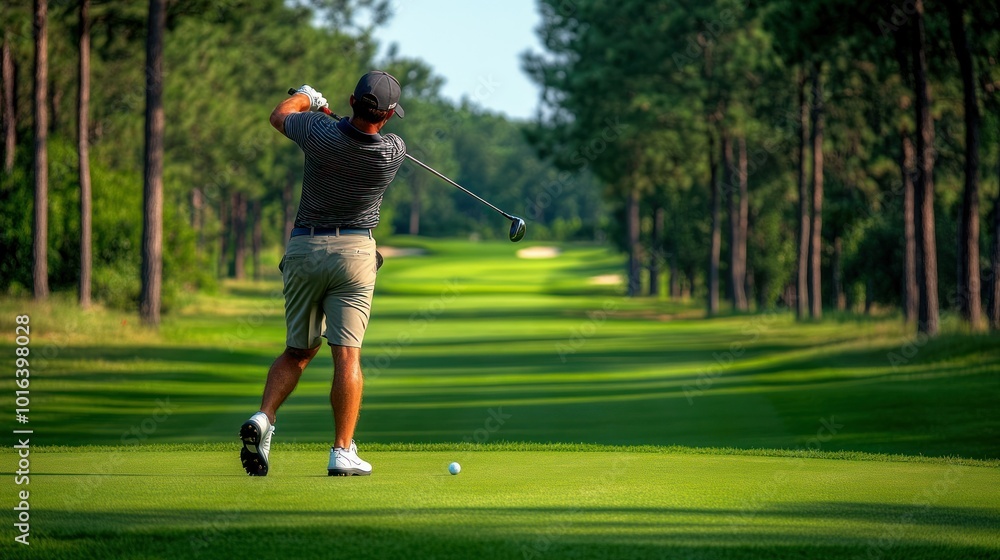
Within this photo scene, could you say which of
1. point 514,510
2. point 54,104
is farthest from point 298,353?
Answer: point 54,104

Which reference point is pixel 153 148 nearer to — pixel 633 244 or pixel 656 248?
pixel 656 248

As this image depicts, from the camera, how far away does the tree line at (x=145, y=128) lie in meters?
32.9

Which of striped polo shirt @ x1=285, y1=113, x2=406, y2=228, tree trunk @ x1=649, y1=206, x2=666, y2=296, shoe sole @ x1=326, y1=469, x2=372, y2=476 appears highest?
tree trunk @ x1=649, y1=206, x2=666, y2=296

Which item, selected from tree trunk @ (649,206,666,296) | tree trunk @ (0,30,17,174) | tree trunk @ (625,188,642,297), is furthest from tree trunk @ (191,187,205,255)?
tree trunk @ (0,30,17,174)

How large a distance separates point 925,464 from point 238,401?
13.4 meters

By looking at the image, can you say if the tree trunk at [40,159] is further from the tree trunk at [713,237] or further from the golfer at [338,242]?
the tree trunk at [713,237]

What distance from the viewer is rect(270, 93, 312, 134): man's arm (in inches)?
340

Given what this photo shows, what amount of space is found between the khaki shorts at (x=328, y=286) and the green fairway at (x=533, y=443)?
2.78ft

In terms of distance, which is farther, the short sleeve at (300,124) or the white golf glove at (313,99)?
the white golf glove at (313,99)

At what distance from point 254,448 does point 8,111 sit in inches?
1176

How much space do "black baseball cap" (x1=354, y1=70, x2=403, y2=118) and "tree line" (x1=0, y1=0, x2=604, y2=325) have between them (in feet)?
78.1

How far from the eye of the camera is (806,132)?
43750mm

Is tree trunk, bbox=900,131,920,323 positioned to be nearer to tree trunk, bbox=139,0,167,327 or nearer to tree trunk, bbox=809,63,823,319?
tree trunk, bbox=809,63,823,319

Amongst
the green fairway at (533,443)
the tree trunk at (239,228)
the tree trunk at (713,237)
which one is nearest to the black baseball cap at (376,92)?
the green fairway at (533,443)
